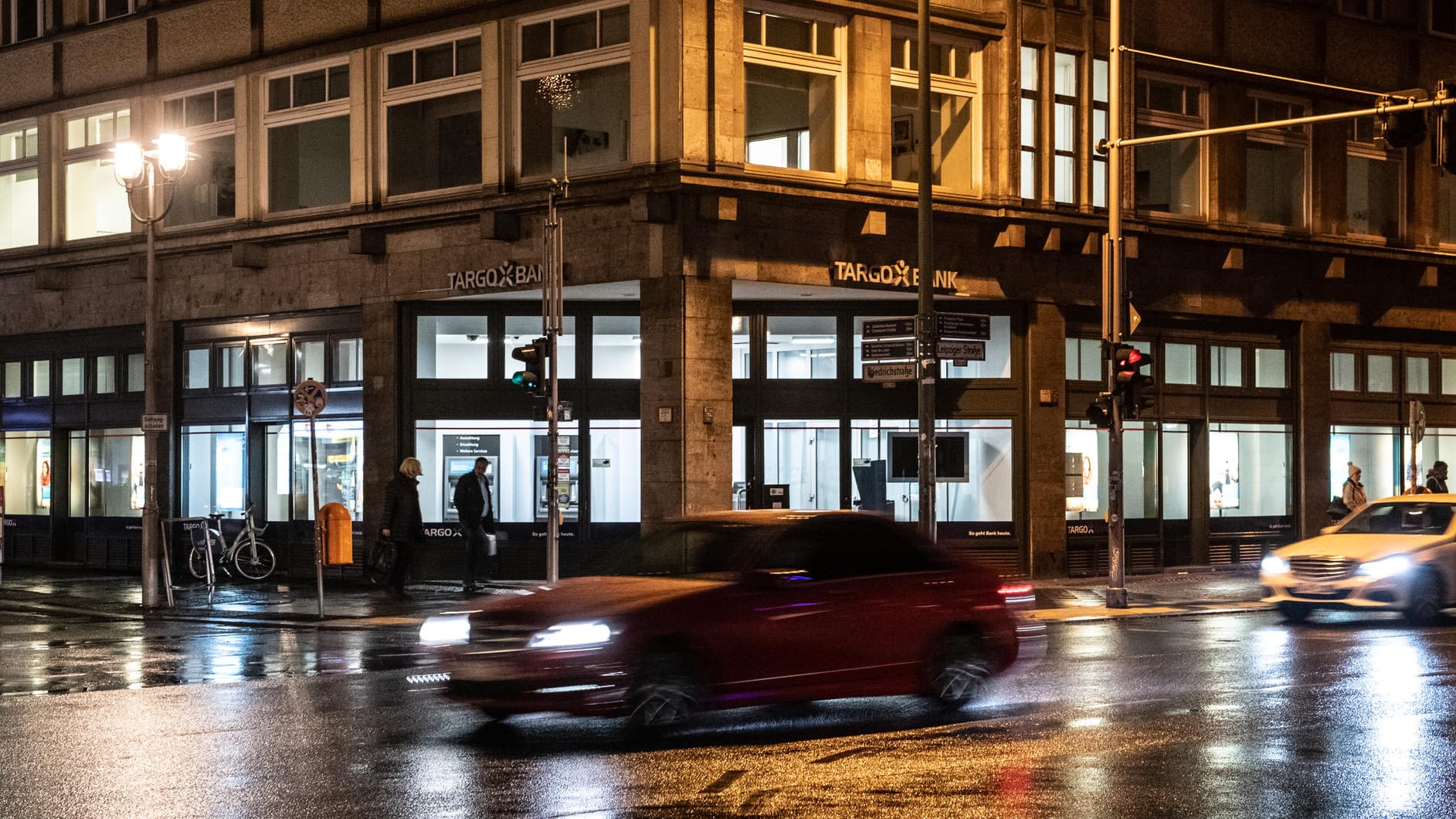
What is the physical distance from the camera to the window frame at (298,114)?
27312 mm

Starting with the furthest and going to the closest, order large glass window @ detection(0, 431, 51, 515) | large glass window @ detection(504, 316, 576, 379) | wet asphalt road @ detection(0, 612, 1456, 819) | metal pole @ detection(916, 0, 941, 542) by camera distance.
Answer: large glass window @ detection(0, 431, 51, 515)
large glass window @ detection(504, 316, 576, 379)
metal pole @ detection(916, 0, 941, 542)
wet asphalt road @ detection(0, 612, 1456, 819)

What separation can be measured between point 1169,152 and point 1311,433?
6131mm

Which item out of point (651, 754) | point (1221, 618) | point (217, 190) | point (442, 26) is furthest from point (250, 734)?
point (217, 190)

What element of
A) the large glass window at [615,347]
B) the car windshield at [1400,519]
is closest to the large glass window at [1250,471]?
the car windshield at [1400,519]

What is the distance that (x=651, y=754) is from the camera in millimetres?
10367

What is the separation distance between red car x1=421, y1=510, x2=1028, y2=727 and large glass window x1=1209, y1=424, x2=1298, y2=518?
731 inches

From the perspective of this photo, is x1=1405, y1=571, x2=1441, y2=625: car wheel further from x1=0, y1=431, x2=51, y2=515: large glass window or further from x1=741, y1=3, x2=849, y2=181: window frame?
x1=0, y1=431, x2=51, y2=515: large glass window

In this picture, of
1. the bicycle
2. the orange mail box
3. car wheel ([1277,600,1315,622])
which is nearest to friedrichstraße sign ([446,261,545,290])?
the orange mail box

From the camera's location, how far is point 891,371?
77.3 feet

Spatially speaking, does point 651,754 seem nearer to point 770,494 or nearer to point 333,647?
point 333,647

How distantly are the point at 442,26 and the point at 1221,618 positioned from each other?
14784 mm

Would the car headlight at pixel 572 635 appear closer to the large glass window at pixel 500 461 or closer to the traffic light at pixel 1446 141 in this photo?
the traffic light at pixel 1446 141

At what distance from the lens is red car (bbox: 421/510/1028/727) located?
10.8 metres

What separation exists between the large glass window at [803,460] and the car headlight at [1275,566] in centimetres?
799
